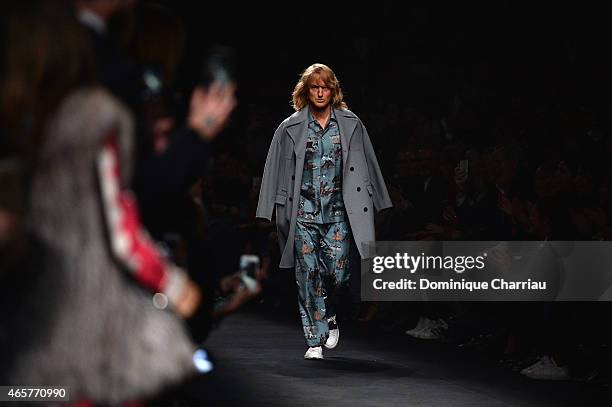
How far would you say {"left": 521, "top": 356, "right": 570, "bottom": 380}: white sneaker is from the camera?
7914mm

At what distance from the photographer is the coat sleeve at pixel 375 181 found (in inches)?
360

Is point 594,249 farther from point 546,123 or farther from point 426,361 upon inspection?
point 546,123

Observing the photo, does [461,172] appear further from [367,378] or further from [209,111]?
[209,111]

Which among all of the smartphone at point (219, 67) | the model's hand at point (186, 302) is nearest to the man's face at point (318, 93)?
the smartphone at point (219, 67)

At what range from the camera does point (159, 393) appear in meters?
2.88

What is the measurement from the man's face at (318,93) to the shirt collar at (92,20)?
5.81 m

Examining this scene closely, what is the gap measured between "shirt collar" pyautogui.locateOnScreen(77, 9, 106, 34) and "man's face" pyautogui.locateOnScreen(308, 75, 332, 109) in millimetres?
5809

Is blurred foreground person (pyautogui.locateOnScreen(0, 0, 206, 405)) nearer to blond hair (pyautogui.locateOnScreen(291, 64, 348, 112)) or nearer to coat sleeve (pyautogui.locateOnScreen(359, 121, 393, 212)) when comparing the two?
blond hair (pyautogui.locateOnScreen(291, 64, 348, 112))

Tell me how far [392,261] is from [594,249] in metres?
2.68

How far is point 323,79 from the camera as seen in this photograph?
8.96m

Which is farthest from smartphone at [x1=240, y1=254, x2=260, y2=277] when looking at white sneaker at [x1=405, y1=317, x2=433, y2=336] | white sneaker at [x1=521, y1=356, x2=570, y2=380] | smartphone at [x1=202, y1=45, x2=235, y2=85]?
white sneaker at [x1=405, y1=317, x2=433, y2=336]

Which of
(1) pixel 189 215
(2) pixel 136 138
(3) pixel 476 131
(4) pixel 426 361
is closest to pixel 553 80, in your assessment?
(3) pixel 476 131

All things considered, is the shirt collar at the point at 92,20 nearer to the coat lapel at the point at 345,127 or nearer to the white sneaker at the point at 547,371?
the white sneaker at the point at 547,371

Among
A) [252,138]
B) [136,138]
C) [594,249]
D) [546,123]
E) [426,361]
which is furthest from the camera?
[252,138]
